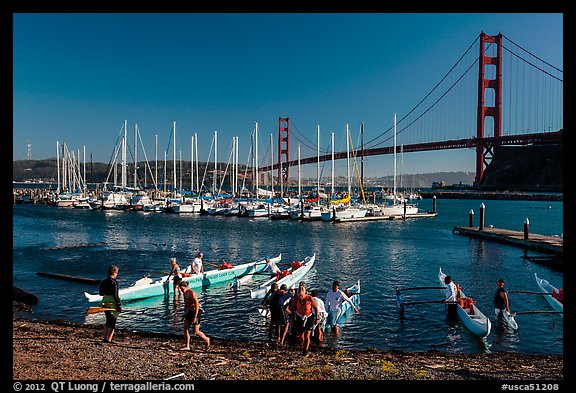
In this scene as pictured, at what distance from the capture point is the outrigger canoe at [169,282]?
633 inches

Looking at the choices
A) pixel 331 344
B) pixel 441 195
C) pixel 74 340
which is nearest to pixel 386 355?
pixel 331 344

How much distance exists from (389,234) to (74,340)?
35.9m

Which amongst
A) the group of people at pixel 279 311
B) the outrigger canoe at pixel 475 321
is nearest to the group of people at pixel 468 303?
the outrigger canoe at pixel 475 321

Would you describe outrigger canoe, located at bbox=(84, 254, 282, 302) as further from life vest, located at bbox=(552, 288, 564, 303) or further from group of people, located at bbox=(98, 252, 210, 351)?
life vest, located at bbox=(552, 288, 564, 303)

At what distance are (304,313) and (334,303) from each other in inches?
103

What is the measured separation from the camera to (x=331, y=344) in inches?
473

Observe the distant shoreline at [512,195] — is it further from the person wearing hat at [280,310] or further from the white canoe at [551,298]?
the person wearing hat at [280,310]

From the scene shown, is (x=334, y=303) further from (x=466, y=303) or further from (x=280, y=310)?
(x=466, y=303)

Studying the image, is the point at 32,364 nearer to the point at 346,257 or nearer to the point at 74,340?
the point at 74,340

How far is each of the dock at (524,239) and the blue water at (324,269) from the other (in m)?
0.96

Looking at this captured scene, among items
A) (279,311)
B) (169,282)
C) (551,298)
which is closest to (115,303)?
(279,311)

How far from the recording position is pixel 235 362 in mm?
9023

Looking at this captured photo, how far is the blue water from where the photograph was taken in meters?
13.3
